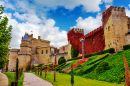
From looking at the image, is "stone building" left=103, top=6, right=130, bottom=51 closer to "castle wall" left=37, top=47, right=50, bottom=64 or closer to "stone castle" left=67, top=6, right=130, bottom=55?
"stone castle" left=67, top=6, right=130, bottom=55

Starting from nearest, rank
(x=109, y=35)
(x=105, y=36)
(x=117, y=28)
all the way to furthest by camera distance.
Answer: (x=117, y=28)
(x=109, y=35)
(x=105, y=36)

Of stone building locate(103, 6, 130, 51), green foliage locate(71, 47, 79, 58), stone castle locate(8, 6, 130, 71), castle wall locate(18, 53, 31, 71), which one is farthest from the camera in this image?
castle wall locate(18, 53, 31, 71)

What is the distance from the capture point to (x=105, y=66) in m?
14.2

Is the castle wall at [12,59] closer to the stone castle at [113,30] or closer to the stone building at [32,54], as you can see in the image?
the stone building at [32,54]

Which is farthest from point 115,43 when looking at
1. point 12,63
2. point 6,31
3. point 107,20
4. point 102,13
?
point 12,63

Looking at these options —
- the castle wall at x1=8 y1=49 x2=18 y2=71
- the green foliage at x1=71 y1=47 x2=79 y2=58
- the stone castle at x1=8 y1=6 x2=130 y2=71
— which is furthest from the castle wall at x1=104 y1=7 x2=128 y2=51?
the castle wall at x1=8 y1=49 x2=18 y2=71

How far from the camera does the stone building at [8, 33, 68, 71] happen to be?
4500 centimetres

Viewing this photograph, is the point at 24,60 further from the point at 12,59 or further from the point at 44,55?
the point at 44,55

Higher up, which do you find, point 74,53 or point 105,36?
point 105,36

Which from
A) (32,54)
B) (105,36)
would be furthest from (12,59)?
(105,36)

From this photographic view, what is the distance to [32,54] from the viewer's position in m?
50.2

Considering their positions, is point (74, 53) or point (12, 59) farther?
point (12, 59)

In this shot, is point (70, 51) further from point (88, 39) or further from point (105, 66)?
point (105, 66)

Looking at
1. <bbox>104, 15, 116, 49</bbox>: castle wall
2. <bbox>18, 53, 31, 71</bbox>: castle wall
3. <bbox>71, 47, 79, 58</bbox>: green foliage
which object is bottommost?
<bbox>18, 53, 31, 71</bbox>: castle wall
